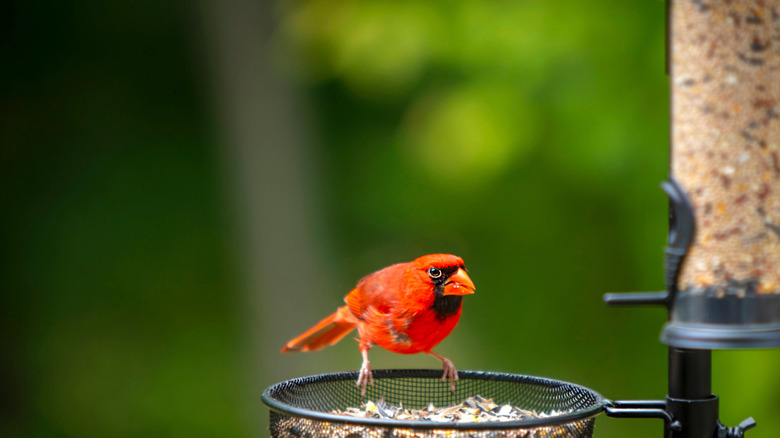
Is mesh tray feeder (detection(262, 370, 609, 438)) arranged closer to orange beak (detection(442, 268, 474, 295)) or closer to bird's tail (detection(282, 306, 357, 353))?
orange beak (detection(442, 268, 474, 295))

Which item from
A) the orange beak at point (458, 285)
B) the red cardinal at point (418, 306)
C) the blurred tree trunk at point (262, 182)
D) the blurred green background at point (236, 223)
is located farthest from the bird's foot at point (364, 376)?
the blurred tree trunk at point (262, 182)

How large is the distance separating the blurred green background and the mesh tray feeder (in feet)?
8.87

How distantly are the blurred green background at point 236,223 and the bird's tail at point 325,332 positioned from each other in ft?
7.21

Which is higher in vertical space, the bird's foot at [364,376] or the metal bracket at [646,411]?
the metal bracket at [646,411]

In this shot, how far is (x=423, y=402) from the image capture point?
3250 mm

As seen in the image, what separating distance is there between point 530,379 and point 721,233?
910mm

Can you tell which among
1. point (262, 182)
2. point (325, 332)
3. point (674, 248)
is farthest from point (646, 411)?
point (262, 182)

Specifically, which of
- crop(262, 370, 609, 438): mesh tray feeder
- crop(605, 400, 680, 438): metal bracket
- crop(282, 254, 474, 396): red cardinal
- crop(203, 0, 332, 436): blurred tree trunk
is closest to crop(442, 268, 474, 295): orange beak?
crop(282, 254, 474, 396): red cardinal

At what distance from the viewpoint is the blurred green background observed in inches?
248

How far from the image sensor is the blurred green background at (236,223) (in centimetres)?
629

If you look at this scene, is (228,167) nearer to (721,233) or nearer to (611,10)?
(611,10)

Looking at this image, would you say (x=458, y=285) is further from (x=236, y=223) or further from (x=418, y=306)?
(x=236, y=223)

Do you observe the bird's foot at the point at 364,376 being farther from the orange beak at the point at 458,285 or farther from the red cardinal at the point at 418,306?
the orange beak at the point at 458,285

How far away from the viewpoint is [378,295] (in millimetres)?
3354
